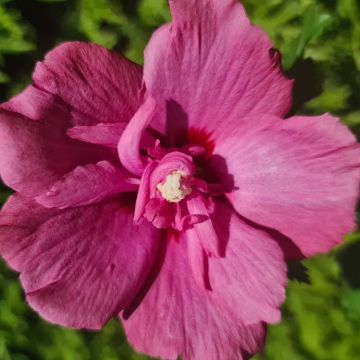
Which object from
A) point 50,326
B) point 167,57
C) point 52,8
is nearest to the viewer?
point 167,57

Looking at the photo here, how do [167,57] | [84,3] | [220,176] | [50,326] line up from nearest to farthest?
1. [167,57]
2. [220,176]
3. [84,3]
4. [50,326]

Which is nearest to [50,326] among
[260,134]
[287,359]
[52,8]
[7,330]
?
[7,330]

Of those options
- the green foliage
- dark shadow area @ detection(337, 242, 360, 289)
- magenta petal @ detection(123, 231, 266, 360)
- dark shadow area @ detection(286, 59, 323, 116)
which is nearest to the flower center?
A: magenta petal @ detection(123, 231, 266, 360)

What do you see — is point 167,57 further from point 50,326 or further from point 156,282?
point 50,326

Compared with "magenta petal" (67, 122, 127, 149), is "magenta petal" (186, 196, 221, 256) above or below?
below

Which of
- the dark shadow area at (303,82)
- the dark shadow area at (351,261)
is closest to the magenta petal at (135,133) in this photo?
the dark shadow area at (303,82)

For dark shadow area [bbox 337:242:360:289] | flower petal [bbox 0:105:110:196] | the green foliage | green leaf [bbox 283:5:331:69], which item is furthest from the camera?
dark shadow area [bbox 337:242:360:289]

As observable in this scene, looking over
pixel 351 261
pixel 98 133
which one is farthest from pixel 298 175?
pixel 351 261

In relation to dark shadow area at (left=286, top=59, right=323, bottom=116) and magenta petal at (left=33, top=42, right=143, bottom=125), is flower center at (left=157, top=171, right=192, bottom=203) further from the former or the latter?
dark shadow area at (left=286, top=59, right=323, bottom=116)

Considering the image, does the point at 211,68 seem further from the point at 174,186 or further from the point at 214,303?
the point at 214,303
